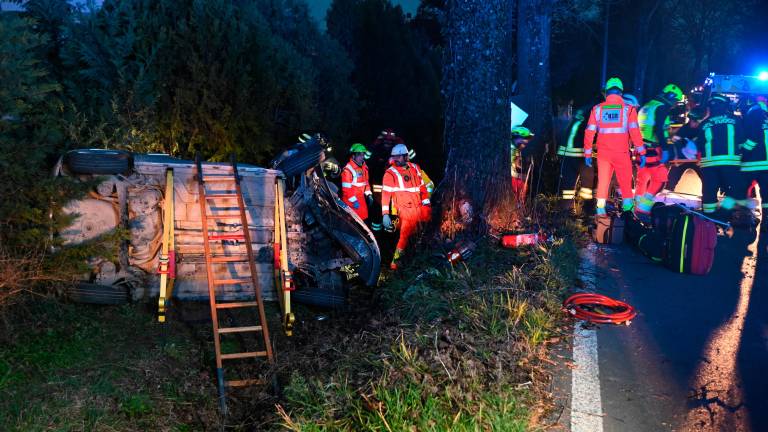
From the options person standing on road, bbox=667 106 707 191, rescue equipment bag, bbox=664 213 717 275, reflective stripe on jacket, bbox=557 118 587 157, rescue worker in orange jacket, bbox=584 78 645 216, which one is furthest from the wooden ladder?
person standing on road, bbox=667 106 707 191

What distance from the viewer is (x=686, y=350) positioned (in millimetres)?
5184

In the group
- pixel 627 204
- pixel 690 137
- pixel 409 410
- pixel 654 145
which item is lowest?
pixel 409 410

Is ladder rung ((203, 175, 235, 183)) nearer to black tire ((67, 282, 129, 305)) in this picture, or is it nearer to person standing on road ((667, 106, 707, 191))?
black tire ((67, 282, 129, 305))

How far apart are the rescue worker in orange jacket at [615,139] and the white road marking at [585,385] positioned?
14.8 ft

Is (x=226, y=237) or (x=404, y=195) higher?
(x=404, y=195)

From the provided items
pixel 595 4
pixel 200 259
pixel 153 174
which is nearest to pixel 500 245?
pixel 200 259

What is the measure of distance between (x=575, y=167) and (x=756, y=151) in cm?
257

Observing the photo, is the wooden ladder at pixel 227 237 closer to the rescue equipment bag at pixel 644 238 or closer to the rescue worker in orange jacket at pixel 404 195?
the rescue worker in orange jacket at pixel 404 195

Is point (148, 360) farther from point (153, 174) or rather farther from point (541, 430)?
point (541, 430)

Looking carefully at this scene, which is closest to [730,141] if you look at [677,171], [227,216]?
[677,171]

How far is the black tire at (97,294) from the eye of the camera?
18.7 feet

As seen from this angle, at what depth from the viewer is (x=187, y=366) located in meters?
5.21

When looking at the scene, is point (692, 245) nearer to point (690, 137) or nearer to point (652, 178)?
point (652, 178)

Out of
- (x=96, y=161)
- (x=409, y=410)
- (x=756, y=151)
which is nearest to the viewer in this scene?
(x=409, y=410)
